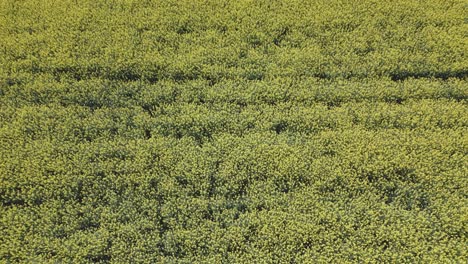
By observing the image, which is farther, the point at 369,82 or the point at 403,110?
the point at 369,82

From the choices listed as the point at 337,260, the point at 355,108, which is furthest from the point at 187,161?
the point at 355,108

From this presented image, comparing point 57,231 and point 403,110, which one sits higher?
point 403,110

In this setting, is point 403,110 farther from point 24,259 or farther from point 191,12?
point 24,259

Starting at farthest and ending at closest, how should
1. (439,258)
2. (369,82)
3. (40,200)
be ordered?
(369,82) → (40,200) → (439,258)

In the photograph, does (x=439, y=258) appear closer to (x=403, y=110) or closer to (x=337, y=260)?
(x=337, y=260)

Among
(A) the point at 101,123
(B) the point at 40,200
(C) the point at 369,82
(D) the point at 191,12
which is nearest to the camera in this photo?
(B) the point at 40,200

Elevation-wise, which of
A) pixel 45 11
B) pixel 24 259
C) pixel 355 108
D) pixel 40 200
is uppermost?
pixel 45 11

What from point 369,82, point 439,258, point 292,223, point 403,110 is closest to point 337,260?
point 292,223
